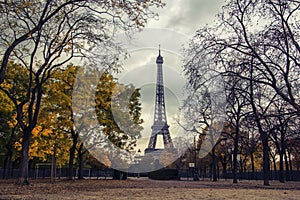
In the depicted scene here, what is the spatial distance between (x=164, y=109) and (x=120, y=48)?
2085 inches

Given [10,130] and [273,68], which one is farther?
[10,130]

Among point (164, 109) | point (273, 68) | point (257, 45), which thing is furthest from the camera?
point (164, 109)

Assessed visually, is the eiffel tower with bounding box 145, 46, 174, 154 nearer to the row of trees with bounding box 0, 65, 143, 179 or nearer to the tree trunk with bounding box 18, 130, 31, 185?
the row of trees with bounding box 0, 65, 143, 179

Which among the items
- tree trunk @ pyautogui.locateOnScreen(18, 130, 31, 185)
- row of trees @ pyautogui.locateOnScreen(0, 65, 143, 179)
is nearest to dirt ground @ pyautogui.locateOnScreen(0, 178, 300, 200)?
tree trunk @ pyautogui.locateOnScreen(18, 130, 31, 185)

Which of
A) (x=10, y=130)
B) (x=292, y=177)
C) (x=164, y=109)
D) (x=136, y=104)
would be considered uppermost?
(x=164, y=109)

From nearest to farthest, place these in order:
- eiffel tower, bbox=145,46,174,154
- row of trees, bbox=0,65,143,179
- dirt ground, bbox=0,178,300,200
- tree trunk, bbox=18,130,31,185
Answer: dirt ground, bbox=0,178,300,200 < tree trunk, bbox=18,130,31,185 < row of trees, bbox=0,65,143,179 < eiffel tower, bbox=145,46,174,154

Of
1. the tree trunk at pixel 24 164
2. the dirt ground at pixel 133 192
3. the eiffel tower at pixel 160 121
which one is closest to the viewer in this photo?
the dirt ground at pixel 133 192

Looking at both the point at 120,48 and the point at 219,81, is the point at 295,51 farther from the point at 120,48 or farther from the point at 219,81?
the point at 120,48

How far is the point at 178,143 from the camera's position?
6669 centimetres

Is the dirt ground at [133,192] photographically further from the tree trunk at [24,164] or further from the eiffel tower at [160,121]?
the eiffel tower at [160,121]

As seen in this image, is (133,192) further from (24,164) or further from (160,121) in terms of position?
(160,121)

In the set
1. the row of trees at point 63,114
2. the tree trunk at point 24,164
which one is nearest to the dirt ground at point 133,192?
the tree trunk at point 24,164

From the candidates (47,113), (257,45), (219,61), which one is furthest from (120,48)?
(47,113)

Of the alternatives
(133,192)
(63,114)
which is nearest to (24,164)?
(133,192)
